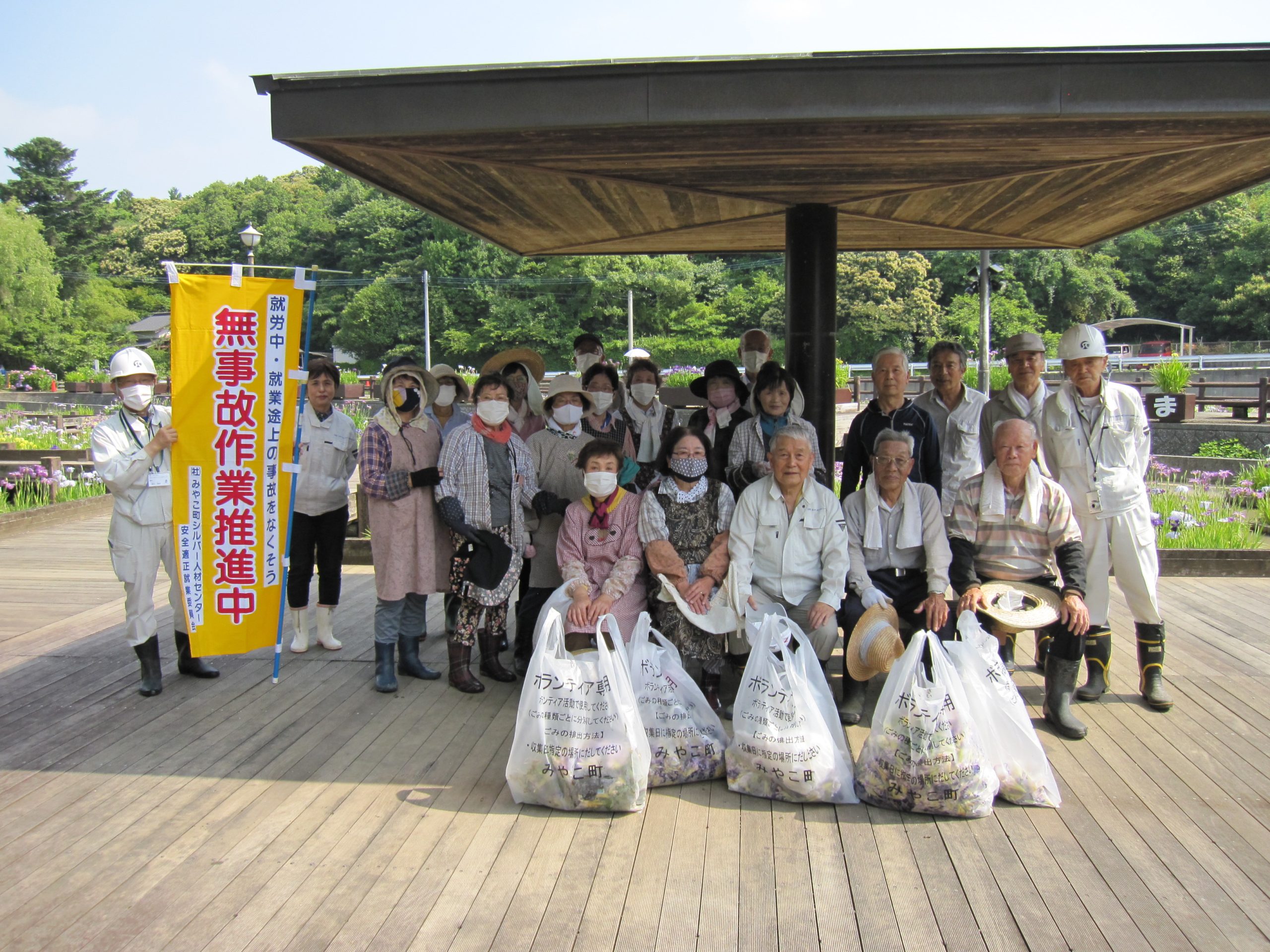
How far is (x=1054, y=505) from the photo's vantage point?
4.25 meters

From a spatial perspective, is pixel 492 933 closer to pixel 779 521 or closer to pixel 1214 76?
pixel 779 521

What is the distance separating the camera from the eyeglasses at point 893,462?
4.27 metres

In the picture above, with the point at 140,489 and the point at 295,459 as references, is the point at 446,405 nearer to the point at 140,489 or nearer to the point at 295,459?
the point at 295,459

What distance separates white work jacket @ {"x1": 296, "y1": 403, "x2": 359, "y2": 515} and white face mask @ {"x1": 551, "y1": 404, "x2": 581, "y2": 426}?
1.16 m

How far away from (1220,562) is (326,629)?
22.5 feet

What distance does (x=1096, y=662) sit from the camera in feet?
15.4

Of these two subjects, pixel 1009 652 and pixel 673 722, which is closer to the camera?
pixel 673 722

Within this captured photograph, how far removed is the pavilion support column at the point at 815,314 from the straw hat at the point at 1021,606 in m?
1.89

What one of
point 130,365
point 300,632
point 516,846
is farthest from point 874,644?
point 130,365

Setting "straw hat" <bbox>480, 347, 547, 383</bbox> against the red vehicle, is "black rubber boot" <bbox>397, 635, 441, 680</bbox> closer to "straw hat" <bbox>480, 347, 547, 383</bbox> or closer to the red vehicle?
"straw hat" <bbox>480, 347, 547, 383</bbox>

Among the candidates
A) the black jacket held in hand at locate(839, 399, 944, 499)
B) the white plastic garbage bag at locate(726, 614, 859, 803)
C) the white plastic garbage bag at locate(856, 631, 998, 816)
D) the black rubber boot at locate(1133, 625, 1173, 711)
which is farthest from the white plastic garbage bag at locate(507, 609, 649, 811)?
the black rubber boot at locate(1133, 625, 1173, 711)

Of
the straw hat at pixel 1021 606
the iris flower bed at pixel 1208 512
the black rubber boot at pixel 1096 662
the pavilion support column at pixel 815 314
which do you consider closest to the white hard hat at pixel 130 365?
the pavilion support column at pixel 815 314

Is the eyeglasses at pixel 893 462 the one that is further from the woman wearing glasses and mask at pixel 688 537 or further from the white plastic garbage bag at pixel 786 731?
the white plastic garbage bag at pixel 786 731

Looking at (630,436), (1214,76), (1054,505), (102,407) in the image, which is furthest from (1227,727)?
(102,407)
